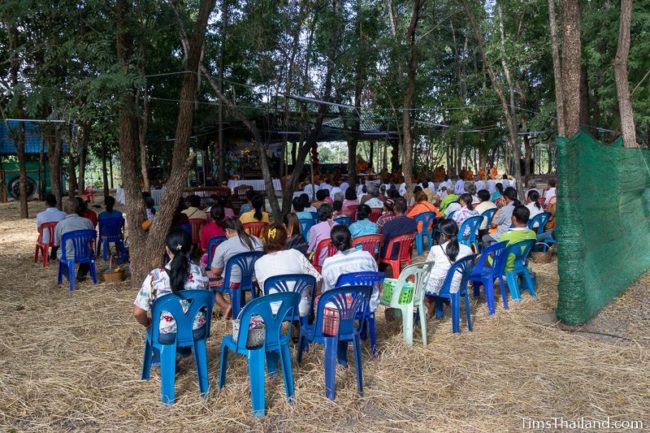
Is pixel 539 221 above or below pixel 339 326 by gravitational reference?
above

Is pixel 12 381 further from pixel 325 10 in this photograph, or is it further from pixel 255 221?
pixel 325 10

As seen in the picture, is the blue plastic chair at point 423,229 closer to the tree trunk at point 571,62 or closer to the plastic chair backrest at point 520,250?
the plastic chair backrest at point 520,250

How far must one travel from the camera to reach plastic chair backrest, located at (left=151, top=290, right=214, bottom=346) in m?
3.38

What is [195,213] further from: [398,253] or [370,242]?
[398,253]

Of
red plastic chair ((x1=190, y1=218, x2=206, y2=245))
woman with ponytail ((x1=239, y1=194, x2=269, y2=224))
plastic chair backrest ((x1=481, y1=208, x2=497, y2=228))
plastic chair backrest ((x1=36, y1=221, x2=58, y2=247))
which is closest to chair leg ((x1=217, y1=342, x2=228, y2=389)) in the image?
woman with ponytail ((x1=239, y1=194, x2=269, y2=224))

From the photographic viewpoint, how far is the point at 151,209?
29.3ft

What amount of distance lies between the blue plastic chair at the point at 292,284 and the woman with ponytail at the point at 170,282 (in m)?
0.51

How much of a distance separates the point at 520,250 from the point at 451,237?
4.12 ft

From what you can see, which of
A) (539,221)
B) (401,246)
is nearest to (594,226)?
(401,246)

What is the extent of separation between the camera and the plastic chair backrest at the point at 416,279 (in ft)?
14.1

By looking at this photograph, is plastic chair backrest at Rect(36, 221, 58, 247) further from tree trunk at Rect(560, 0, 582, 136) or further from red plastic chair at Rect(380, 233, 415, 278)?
tree trunk at Rect(560, 0, 582, 136)

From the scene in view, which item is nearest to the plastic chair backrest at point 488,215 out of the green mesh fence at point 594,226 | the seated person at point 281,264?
the green mesh fence at point 594,226

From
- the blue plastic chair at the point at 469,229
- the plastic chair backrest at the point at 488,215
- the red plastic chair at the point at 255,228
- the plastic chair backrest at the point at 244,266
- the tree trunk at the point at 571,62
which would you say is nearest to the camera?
the plastic chair backrest at the point at 244,266

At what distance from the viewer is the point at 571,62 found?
605cm
